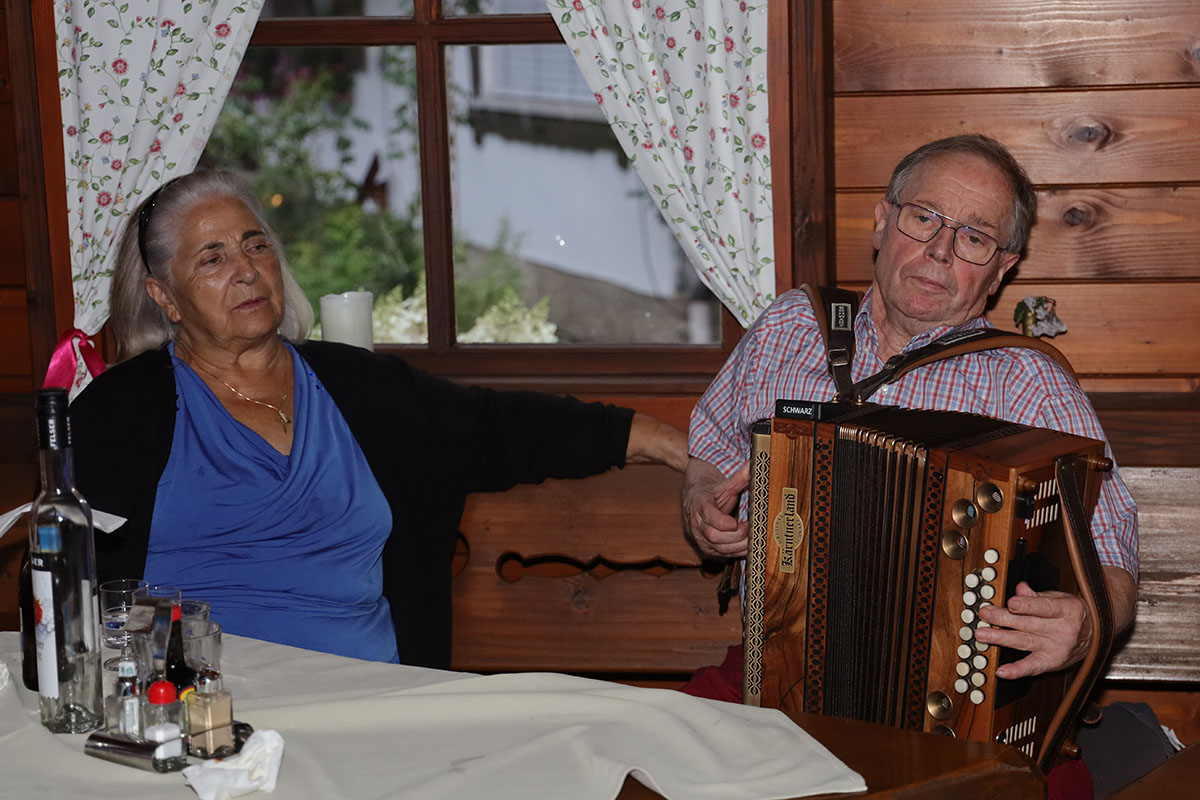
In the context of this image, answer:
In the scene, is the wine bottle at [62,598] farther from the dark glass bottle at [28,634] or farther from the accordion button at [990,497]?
the accordion button at [990,497]

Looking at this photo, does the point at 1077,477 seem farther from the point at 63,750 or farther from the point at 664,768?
the point at 63,750

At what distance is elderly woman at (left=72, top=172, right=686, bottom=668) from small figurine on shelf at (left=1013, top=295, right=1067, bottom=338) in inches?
31.2

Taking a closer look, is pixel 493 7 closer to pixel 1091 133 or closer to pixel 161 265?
pixel 161 265

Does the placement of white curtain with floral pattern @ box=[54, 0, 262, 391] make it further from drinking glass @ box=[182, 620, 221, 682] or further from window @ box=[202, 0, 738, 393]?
drinking glass @ box=[182, 620, 221, 682]

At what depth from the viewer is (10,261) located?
9.06 ft

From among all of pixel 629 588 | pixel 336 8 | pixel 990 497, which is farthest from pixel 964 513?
pixel 336 8

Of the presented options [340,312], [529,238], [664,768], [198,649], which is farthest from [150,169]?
[664,768]

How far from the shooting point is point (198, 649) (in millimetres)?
1243

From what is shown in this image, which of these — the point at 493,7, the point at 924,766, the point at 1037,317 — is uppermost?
the point at 493,7

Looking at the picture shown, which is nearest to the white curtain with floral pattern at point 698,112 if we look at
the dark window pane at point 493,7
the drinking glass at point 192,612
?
the dark window pane at point 493,7

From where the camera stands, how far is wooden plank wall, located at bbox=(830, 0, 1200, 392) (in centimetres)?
242

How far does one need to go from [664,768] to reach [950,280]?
3.48 feet

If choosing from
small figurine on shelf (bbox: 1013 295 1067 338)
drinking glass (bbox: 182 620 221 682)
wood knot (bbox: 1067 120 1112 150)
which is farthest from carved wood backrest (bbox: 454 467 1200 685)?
drinking glass (bbox: 182 620 221 682)

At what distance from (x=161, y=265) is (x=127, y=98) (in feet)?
2.30
